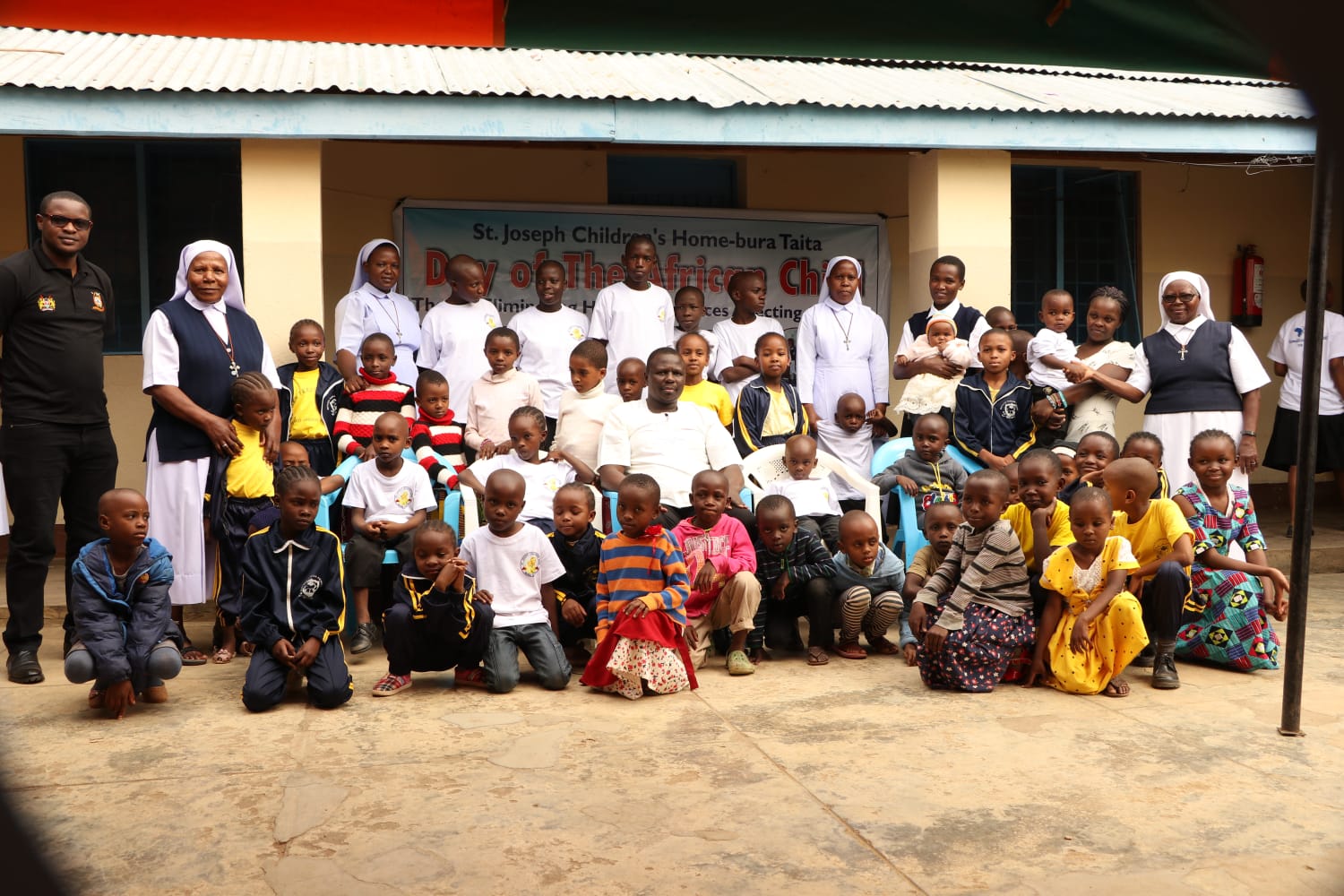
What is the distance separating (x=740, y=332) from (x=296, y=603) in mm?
3321

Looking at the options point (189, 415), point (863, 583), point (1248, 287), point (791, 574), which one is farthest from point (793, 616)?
point (1248, 287)

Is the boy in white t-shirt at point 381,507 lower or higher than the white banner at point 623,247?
lower

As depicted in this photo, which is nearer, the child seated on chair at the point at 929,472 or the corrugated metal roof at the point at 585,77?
the child seated on chair at the point at 929,472

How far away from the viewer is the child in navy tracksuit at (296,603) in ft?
15.3

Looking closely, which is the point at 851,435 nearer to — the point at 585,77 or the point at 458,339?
the point at 458,339

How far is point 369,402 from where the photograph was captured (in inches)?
239

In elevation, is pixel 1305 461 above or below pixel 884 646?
above

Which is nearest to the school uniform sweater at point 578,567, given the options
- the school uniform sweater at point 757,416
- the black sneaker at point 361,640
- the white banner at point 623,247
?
the black sneaker at point 361,640

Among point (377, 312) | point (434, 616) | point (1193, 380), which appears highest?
point (377, 312)

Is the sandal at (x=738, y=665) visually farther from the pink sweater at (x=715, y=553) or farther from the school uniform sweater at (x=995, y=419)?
the school uniform sweater at (x=995, y=419)

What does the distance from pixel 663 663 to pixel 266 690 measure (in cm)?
151

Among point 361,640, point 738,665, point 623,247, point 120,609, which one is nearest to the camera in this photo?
point 120,609

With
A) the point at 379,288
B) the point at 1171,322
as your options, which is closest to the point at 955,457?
the point at 1171,322

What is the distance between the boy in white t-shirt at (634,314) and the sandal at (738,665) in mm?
2291
